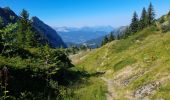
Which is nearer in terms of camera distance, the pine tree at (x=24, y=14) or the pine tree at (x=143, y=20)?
the pine tree at (x=24, y=14)

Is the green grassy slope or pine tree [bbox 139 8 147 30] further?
pine tree [bbox 139 8 147 30]

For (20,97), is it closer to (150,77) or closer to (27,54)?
(150,77)

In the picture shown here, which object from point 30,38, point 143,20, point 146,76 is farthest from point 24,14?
point 143,20

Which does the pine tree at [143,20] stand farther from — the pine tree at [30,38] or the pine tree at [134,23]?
the pine tree at [30,38]

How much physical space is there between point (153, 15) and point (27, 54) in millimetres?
120065

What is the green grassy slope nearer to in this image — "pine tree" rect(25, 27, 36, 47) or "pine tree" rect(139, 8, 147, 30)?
"pine tree" rect(25, 27, 36, 47)

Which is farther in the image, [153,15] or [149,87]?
[153,15]

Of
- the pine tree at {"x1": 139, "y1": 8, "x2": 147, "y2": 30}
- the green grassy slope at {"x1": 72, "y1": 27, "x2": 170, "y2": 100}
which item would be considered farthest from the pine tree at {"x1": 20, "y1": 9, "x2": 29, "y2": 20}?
the pine tree at {"x1": 139, "y1": 8, "x2": 147, "y2": 30}

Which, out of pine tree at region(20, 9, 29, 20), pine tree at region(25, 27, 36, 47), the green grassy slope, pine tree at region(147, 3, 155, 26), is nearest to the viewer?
the green grassy slope

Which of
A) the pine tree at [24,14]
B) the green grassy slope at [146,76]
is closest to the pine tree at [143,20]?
the pine tree at [24,14]

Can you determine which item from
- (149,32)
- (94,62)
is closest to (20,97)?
(94,62)

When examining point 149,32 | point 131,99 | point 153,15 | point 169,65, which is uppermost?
point 153,15

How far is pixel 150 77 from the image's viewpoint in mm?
45625

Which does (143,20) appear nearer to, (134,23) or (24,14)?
(134,23)
